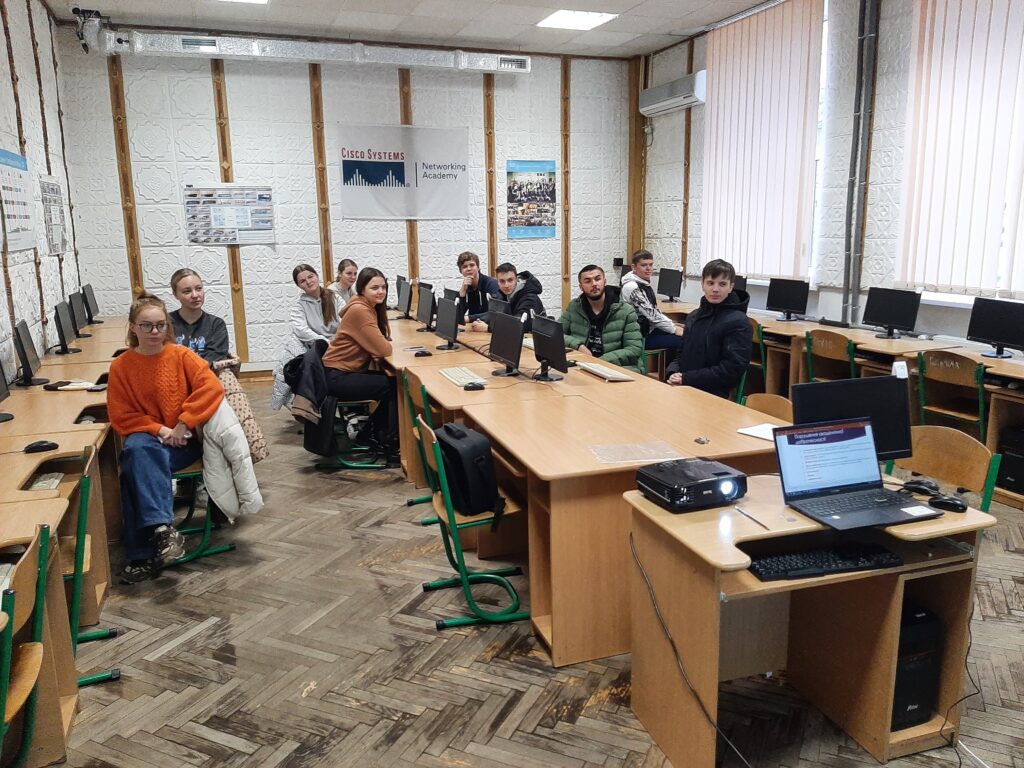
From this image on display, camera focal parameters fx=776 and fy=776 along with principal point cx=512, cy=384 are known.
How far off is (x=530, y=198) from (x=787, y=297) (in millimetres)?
3212

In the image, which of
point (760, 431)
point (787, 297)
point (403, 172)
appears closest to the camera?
point (760, 431)

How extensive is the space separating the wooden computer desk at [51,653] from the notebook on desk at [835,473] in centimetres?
211

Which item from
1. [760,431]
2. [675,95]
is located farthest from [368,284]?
[675,95]

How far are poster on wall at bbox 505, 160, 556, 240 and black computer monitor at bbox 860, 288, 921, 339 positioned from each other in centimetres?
390

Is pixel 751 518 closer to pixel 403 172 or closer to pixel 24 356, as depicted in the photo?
pixel 24 356

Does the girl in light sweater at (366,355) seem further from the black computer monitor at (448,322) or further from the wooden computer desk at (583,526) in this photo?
A: the wooden computer desk at (583,526)

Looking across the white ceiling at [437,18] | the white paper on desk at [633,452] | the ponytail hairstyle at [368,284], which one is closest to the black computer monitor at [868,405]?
the white paper on desk at [633,452]

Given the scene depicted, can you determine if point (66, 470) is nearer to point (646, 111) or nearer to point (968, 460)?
point (968, 460)

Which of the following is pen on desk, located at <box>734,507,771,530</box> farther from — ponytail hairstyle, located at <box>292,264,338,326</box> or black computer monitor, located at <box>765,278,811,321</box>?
black computer monitor, located at <box>765,278,811,321</box>

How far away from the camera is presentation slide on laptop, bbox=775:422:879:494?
226 cm

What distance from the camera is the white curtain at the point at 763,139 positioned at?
21.6ft

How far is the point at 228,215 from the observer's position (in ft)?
25.1

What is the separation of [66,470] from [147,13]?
5.22 metres

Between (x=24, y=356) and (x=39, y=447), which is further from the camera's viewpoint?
(x=24, y=356)
